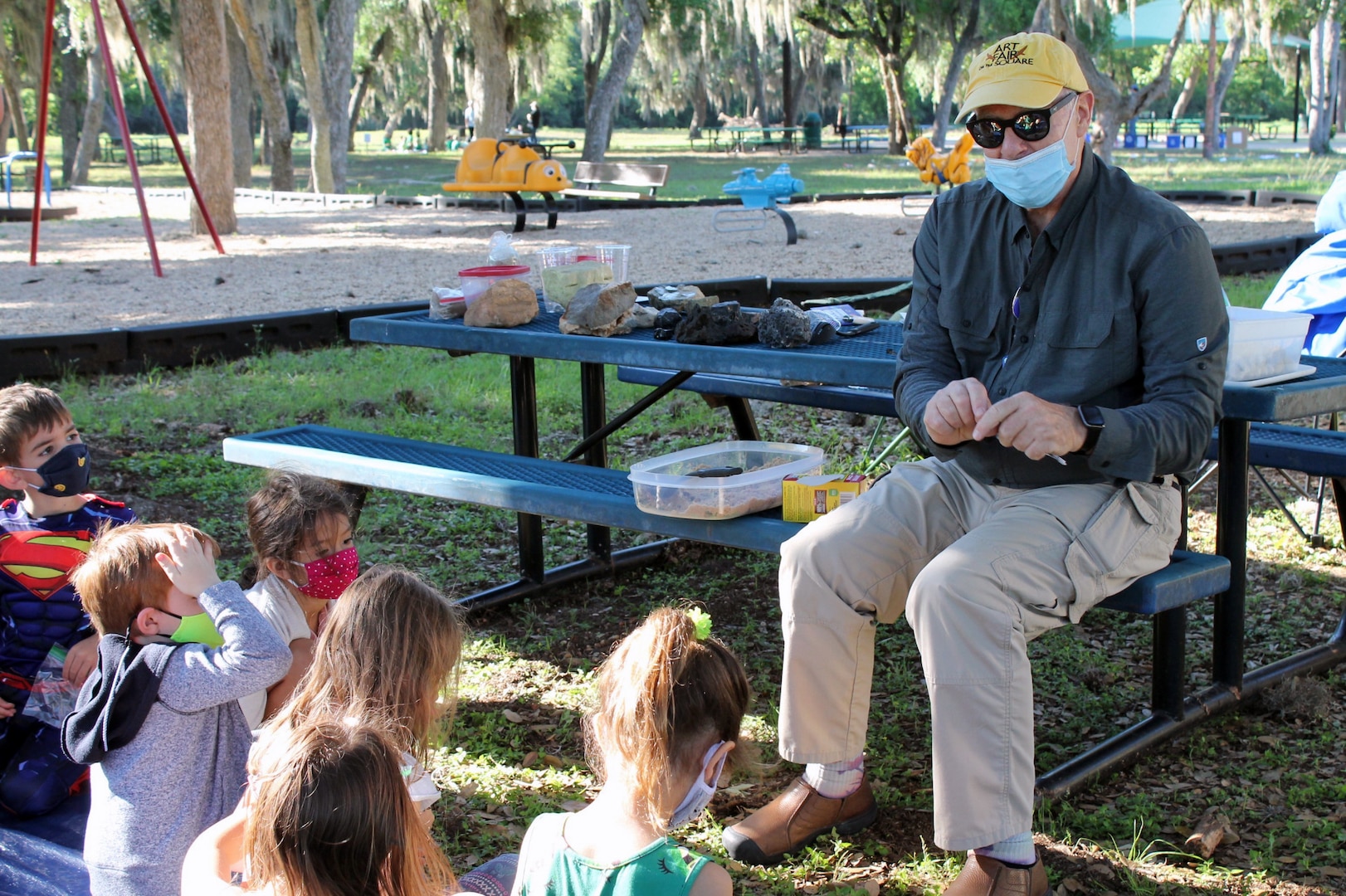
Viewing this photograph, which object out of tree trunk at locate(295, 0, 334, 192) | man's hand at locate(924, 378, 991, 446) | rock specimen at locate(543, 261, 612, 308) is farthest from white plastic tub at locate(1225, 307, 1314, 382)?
tree trunk at locate(295, 0, 334, 192)

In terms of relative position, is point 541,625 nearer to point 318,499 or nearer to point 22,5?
point 318,499

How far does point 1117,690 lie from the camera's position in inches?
129

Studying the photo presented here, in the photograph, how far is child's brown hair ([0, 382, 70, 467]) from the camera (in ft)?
9.52

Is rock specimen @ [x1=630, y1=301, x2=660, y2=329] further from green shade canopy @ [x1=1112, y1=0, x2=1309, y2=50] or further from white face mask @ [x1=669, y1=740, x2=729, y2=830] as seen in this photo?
green shade canopy @ [x1=1112, y1=0, x2=1309, y2=50]

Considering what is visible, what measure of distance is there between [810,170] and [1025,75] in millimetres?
25469

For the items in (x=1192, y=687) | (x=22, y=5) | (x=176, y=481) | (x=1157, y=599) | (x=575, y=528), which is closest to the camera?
(x=1157, y=599)

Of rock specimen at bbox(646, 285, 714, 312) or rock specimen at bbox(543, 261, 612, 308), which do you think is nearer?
rock specimen at bbox(646, 285, 714, 312)

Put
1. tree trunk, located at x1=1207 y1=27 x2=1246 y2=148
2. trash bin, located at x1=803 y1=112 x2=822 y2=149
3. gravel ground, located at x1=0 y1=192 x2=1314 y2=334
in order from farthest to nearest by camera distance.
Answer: trash bin, located at x1=803 y1=112 x2=822 y2=149 < tree trunk, located at x1=1207 y1=27 x2=1246 y2=148 < gravel ground, located at x1=0 y1=192 x2=1314 y2=334

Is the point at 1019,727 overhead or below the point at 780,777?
overhead

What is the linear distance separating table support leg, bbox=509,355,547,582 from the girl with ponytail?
212cm

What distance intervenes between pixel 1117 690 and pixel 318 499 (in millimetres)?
2045

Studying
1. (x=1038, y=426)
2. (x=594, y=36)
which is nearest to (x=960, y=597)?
(x=1038, y=426)

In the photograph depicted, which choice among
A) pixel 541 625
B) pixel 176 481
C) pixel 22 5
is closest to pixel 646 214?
pixel 176 481

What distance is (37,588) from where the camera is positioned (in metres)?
2.83
